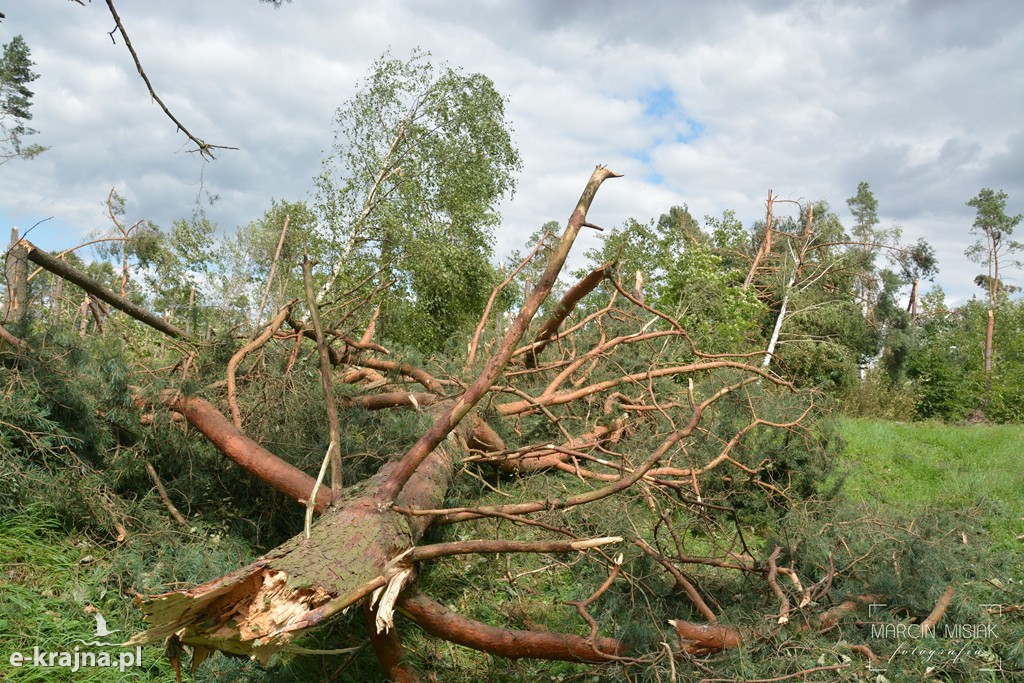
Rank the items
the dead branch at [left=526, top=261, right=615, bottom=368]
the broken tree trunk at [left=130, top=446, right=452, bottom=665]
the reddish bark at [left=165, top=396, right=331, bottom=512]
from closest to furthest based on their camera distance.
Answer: the broken tree trunk at [left=130, top=446, right=452, bottom=665] < the reddish bark at [left=165, top=396, right=331, bottom=512] < the dead branch at [left=526, top=261, right=615, bottom=368]

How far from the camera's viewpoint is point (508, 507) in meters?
2.59

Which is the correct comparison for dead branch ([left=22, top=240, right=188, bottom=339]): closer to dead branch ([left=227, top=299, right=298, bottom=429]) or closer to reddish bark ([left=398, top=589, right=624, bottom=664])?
dead branch ([left=227, top=299, right=298, bottom=429])

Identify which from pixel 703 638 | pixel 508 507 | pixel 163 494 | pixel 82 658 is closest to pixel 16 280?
pixel 163 494

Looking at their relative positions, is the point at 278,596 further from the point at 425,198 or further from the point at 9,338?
the point at 425,198

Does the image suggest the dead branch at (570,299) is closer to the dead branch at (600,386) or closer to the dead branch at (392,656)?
the dead branch at (600,386)

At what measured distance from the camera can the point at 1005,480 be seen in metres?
6.31

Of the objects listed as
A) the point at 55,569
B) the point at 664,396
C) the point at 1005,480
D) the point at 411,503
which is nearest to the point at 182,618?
the point at 411,503

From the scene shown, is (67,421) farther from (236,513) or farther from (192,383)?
(236,513)

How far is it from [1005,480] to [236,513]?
21.7 feet

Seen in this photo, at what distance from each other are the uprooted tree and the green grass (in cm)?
132

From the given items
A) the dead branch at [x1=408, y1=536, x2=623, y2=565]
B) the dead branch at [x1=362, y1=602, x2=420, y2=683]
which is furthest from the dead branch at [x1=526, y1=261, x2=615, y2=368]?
the dead branch at [x1=362, y1=602, x2=420, y2=683]

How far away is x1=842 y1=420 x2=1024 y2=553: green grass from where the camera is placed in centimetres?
536

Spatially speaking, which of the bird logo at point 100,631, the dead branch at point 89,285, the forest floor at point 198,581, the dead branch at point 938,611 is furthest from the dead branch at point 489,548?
the dead branch at point 89,285

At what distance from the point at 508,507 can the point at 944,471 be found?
20.8ft
